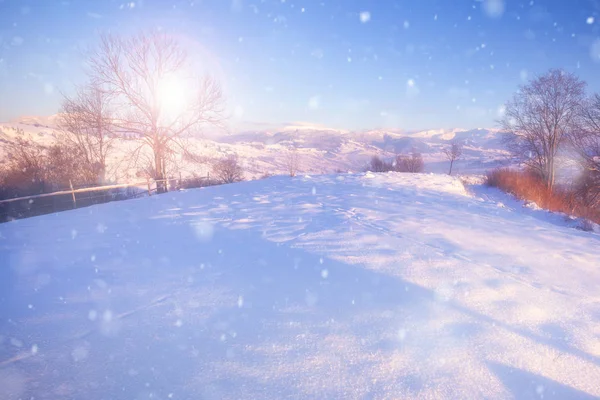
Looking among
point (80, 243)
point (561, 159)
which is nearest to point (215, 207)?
point (80, 243)

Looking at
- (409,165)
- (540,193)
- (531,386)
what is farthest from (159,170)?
(409,165)

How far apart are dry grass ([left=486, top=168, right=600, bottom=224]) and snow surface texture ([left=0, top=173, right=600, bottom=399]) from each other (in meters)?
12.9

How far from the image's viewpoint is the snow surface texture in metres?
2.51

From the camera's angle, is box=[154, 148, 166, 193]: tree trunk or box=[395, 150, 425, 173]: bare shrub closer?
box=[154, 148, 166, 193]: tree trunk

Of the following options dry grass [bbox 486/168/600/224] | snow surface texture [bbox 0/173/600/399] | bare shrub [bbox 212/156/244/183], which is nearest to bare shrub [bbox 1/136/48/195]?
bare shrub [bbox 212/156/244/183]

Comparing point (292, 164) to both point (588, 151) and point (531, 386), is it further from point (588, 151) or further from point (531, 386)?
point (531, 386)

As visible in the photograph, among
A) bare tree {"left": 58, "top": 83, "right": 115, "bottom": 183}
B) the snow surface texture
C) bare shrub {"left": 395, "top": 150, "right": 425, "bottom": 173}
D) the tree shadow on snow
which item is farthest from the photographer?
bare shrub {"left": 395, "top": 150, "right": 425, "bottom": 173}

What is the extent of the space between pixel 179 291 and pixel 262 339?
5.01 feet

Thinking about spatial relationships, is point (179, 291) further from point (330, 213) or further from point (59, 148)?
point (59, 148)

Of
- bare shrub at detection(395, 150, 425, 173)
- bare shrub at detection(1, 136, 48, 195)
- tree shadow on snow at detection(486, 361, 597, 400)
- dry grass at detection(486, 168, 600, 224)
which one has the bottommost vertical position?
dry grass at detection(486, 168, 600, 224)

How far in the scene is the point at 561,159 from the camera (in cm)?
2119

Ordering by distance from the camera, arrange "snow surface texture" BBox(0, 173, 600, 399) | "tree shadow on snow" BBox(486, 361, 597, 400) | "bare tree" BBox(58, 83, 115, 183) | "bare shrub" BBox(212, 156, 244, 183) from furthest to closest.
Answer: "bare shrub" BBox(212, 156, 244, 183) < "bare tree" BBox(58, 83, 115, 183) < "snow surface texture" BBox(0, 173, 600, 399) < "tree shadow on snow" BBox(486, 361, 597, 400)

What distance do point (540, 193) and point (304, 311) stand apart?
2184 centimetres

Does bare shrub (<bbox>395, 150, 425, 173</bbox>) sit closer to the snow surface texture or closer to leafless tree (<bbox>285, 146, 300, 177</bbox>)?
leafless tree (<bbox>285, 146, 300, 177</bbox>)
